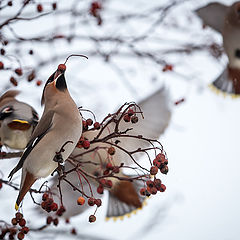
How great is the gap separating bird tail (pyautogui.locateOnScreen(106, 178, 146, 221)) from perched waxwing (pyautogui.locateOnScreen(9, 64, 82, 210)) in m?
1.23

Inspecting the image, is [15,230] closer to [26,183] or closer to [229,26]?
[26,183]

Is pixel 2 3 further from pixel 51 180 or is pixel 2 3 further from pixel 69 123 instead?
pixel 51 180

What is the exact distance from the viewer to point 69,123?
1.73m

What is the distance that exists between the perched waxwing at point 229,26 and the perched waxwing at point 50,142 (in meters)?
1.98

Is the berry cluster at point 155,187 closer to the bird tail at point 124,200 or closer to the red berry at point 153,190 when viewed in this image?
the red berry at point 153,190

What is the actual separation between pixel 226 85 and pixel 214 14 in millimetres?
670

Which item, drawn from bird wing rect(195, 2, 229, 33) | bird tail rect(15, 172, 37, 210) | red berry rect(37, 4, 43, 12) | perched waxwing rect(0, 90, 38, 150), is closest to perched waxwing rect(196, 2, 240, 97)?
bird wing rect(195, 2, 229, 33)

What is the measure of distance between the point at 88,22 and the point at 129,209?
1.49m

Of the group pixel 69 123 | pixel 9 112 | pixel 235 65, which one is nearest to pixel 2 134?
pixel 9 112

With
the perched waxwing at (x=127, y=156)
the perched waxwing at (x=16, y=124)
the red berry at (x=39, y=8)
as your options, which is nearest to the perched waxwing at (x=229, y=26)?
the perched waxwing at (x=127, y=156)

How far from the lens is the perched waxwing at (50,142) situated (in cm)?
171

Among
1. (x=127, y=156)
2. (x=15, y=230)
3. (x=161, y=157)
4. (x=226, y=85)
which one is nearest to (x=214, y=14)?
(x=226, y=85)

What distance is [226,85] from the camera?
3.89 m

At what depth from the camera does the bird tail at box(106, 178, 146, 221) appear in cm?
299
